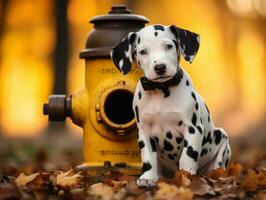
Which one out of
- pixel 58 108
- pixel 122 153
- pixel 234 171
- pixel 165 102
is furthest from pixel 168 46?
pixel 58 108

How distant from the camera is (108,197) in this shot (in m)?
5.02

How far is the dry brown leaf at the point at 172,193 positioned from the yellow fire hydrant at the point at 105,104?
1.61m

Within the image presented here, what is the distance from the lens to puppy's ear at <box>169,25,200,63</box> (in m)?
5.77

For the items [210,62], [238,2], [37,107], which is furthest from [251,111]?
[37,107]

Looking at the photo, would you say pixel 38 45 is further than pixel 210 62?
No

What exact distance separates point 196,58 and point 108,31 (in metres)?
31.5

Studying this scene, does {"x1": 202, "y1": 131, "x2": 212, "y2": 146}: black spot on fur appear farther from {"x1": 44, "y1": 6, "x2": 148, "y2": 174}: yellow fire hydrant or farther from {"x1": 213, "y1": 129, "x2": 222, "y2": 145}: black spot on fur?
{"x1": 44, "y1": 6, "x2": 148, "y2": 174}: yellow fire hydrant

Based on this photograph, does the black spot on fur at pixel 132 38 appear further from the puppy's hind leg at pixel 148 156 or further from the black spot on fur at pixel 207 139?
the black spot on fur at pixel 207 139

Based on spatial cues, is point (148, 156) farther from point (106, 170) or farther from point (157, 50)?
point (106, 170)

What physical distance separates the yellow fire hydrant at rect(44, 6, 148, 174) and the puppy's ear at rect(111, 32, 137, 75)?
0.75m

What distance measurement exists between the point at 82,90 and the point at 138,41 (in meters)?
1.29

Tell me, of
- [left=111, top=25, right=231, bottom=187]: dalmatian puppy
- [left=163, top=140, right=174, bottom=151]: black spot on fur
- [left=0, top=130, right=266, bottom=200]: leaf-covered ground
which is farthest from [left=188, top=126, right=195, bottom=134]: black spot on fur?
[left=0, top=130, right=266, bottom=200]: leaf-covered ground

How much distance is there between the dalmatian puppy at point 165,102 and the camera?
5.66m

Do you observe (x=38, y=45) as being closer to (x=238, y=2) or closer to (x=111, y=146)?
(x=238, y=2)
